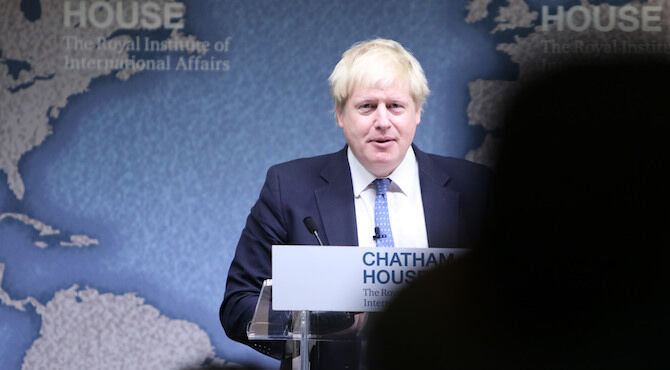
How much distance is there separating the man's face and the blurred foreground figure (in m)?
1.64

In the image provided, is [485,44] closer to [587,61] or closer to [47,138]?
[47,138]

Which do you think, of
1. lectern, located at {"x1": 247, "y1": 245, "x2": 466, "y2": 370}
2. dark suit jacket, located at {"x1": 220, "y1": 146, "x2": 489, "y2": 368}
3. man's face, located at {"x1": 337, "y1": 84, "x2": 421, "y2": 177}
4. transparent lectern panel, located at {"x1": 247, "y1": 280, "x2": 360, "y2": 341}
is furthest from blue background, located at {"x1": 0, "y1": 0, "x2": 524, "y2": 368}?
lectern, located at {"x1": 247, "y1": 245, "x2": 466, "y2": 370}

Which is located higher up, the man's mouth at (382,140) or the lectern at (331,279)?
the man's mouth at (382,140)

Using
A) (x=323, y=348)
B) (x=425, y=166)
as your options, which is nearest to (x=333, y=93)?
(x=425, y=166)

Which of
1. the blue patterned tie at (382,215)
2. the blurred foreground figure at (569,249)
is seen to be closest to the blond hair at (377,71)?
the blue patterned tie at (382,215)

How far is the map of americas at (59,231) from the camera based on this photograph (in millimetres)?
3662

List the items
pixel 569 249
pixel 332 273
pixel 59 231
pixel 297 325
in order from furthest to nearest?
pixel 59 231, pixel 297 325, pixel 332 273, pixel 569 249

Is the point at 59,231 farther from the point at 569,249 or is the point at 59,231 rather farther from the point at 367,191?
the point at 569,249

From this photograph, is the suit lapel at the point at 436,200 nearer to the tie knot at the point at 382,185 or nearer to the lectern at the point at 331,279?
the tie knot at the point at 382,185

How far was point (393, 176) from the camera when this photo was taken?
218cm

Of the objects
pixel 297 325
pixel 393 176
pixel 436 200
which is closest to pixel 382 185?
pixel 393 176

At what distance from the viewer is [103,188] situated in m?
3.73

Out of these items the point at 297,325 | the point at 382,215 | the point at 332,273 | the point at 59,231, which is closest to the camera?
the point at 332,273

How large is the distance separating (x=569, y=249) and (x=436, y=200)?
5.65ft
